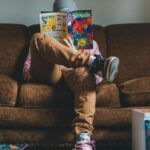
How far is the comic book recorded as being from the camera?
78.4 inches

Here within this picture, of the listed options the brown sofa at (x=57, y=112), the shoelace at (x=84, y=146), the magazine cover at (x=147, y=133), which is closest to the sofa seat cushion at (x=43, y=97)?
the brown sofa at (x=57, y=112)

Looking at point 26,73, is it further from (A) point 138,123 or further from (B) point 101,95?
(A) point 138,123

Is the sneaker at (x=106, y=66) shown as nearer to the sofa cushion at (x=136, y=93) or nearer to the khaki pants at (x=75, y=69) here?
the khaki pants at (x=75, y=69)

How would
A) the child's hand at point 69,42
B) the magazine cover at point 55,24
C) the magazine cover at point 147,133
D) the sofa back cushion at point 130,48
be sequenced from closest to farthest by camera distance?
the magazine cover at point 147,133 < the child's hand at point 69,42 < the magazine cover at point 55,24 < the sofa back cushion at point 130,48

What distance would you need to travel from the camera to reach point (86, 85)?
1.68 metres

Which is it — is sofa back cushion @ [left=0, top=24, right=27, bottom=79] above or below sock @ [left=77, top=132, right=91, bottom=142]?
above

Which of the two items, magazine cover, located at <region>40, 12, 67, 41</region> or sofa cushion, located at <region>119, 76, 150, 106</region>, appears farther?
magazine cover, located at <region>40, 12, 67, 41</region>

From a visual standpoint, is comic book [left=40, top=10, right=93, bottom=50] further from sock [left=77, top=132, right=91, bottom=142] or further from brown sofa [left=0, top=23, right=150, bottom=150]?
sock [left=77, top=132, right=91, bottom=142]

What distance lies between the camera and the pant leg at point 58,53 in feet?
5.55

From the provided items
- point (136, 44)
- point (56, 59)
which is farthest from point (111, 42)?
point (56, 59)

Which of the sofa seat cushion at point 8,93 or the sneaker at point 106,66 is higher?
the sneaker at point 106,66

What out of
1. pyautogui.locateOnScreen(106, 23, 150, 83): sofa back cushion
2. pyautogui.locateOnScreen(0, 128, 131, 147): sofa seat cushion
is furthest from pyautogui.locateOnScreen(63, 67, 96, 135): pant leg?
pyautogui.locateOnScreen(106, 23, 150, 83): sofa back cushion

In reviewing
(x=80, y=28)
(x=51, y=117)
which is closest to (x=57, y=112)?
(x=51, y=117)

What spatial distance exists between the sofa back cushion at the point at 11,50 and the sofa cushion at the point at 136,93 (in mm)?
849
